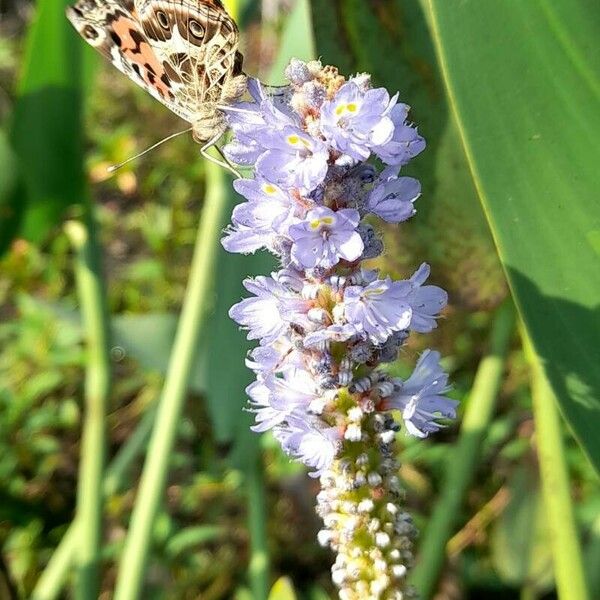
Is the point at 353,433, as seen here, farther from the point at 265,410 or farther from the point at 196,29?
the point at 196,29

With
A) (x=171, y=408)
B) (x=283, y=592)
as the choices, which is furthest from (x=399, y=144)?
(x=171, y=408)

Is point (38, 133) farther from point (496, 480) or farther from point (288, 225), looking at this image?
point (496, 480)

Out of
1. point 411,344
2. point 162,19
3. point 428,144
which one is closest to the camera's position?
point 162,19

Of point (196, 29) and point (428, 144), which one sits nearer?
point (196, 29)

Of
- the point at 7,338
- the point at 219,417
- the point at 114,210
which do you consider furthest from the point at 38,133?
the point at 114,210

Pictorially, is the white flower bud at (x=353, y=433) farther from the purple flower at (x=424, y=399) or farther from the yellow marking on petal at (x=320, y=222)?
the yellow marking on petal at (x=320, y=222)

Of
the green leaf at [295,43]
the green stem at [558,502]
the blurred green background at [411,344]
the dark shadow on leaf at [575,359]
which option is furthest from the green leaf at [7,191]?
the dark shadow on leaf at [575,359]
